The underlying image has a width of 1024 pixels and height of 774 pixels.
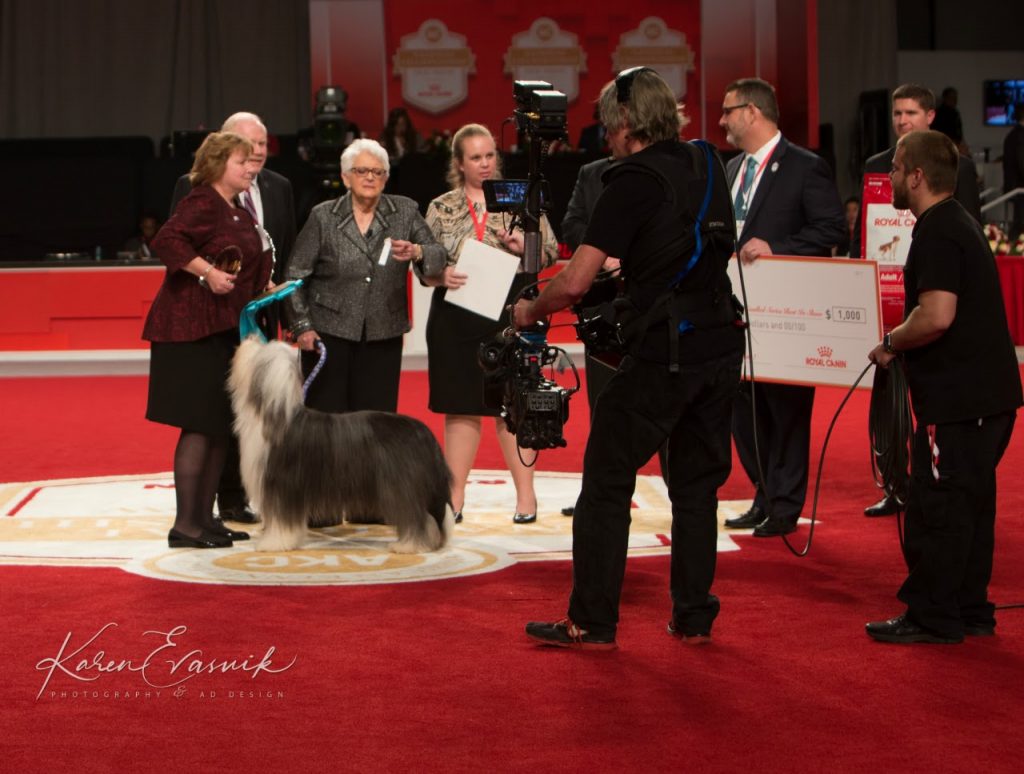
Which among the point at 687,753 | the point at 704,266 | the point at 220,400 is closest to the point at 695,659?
the point at 687,753

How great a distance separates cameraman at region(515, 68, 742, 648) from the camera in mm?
3807

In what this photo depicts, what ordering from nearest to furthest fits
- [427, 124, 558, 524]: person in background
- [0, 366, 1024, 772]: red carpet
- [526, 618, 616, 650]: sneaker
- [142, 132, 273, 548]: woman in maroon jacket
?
[0, 366, 1024, 772]: red carpet
[526, 618, 616, 650]: sneaker
[142, 132, 273, 548]: woman in maroon jacket
[427, 124, 558, 524]: person in background

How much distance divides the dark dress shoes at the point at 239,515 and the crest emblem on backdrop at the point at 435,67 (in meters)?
11.8

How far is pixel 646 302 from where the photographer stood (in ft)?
12.8

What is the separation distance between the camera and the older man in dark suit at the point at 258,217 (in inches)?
231

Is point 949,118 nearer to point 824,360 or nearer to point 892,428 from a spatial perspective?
point 824,360

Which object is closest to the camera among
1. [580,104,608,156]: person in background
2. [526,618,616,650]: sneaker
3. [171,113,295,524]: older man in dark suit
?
[526,618,616,650]: sneaker

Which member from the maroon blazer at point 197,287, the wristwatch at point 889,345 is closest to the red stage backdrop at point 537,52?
→ the maroon blazer at point 197,287

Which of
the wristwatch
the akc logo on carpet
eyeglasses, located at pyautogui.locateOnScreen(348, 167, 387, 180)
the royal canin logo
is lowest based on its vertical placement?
the akc logo on carpet

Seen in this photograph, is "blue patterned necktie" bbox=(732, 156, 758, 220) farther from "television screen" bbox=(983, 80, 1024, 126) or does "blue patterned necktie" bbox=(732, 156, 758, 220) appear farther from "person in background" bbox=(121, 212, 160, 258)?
"television screen" bbox=(983, 80, 1024, 126)

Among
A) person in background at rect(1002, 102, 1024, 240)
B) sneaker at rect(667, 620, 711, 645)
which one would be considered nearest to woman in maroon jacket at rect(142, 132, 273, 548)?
sneaker at rect(667, 620, 711, 645)

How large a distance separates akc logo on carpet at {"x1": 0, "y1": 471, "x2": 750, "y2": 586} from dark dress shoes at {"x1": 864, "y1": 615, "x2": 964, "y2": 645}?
1.29 m

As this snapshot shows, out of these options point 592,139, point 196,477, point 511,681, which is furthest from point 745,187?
point 592,139

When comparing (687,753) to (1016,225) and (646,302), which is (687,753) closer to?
(646,302)
